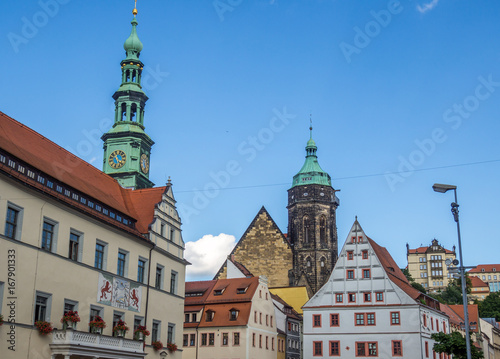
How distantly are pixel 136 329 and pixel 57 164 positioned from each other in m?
10.7

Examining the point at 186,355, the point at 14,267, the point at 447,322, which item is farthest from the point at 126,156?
the point at 447,322

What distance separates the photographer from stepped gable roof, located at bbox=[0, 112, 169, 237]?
31.8 metres

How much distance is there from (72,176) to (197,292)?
27769mm

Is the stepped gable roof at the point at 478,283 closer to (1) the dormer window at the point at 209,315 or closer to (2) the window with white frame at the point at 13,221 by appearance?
(1) the dormer window at the point at 209,315

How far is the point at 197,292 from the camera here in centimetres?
6138

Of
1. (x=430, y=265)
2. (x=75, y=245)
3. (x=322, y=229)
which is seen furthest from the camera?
(x=430, y=265)

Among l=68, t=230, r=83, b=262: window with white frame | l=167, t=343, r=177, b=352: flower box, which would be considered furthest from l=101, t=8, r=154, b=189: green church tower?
l=68, t=230, r=83, b=262: window with white frame

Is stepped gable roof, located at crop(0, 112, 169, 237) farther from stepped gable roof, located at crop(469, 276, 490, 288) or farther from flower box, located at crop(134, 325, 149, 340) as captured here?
stepped gable roof, located at crop(469, 276, 490, 288)

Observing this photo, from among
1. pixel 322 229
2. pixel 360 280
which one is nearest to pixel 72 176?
pixel 360 280

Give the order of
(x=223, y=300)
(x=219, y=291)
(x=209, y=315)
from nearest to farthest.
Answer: (x=209, y=315) < (x=223, y=300) < (x=219, y=291)

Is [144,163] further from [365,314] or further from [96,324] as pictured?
[96,324]

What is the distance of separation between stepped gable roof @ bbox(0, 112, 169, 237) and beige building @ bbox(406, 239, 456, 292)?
146408 millimetres

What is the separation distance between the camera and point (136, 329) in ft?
123

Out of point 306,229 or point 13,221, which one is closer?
point 13,221
